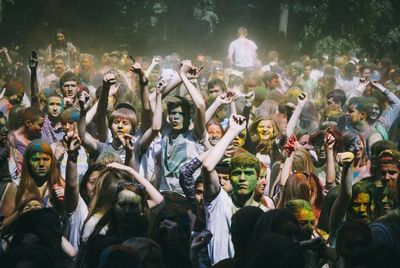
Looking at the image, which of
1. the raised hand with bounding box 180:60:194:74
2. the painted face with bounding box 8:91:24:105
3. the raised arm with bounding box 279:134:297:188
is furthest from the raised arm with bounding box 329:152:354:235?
the painted face with bounding box 8:91:24:105

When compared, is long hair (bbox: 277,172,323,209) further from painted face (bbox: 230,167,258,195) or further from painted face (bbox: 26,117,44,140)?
painted face (bbox: 26,117,44,140)

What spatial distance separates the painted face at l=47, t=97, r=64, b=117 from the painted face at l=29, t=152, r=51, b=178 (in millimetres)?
2807

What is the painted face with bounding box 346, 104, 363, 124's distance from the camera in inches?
508

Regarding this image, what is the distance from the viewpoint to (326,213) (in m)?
9.20

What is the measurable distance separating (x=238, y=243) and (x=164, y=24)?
27.2 metres

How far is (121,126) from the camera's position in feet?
34.5

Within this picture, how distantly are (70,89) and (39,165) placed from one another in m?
3.72

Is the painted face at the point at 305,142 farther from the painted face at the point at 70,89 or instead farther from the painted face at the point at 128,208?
the painted face at the point at 128,208

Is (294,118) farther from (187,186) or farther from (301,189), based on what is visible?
(187,186)

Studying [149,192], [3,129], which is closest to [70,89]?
[3,129]

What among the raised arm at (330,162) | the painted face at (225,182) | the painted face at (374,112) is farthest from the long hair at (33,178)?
the painted face at (374,112)

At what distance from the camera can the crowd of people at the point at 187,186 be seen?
7.09m

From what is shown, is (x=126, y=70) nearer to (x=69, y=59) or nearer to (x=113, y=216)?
(x=69, y=59)

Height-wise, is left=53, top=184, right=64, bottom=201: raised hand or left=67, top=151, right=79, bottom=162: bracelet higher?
left=67, top=151, right=79, bottom=162: bracelet
